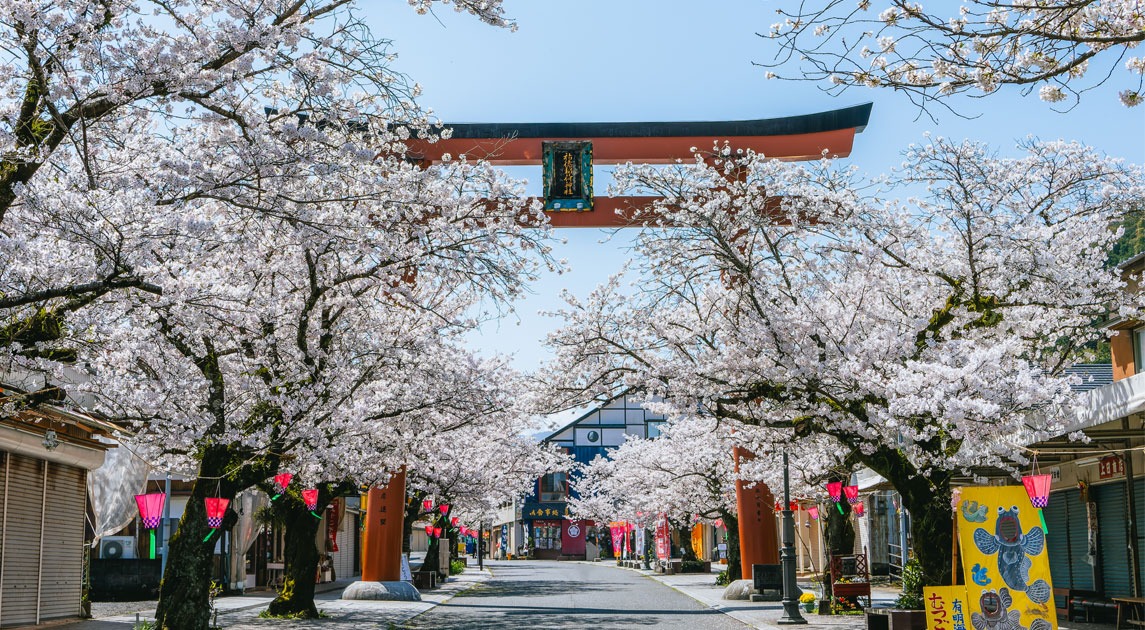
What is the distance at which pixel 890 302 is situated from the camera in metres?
17.7

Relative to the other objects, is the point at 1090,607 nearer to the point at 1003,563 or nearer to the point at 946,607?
the point at 946,607

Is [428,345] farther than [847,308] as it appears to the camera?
Yes

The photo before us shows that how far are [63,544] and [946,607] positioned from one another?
53.6ft

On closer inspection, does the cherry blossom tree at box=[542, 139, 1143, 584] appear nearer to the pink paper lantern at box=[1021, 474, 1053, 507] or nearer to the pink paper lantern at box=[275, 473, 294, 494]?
the pink paper lantern at box=[1021, 474, 1053, 507]

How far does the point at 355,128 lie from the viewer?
11500mm

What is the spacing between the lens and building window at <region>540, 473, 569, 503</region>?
9781 centimetres

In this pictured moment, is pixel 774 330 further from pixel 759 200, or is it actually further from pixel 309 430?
pixel 309 430

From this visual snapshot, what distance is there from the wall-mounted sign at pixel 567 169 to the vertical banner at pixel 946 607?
43.0 feet

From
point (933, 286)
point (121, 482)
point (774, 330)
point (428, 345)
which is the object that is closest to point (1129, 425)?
point (933, 286)

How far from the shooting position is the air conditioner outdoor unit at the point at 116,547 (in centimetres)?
3016

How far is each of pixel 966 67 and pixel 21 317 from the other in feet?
30.2

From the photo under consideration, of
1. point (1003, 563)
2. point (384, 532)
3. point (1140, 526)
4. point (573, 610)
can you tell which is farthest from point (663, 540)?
point (1003, 563)

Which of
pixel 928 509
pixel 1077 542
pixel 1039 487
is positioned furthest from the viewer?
pixel 1077 542

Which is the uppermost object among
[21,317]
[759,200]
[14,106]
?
[759,200]
